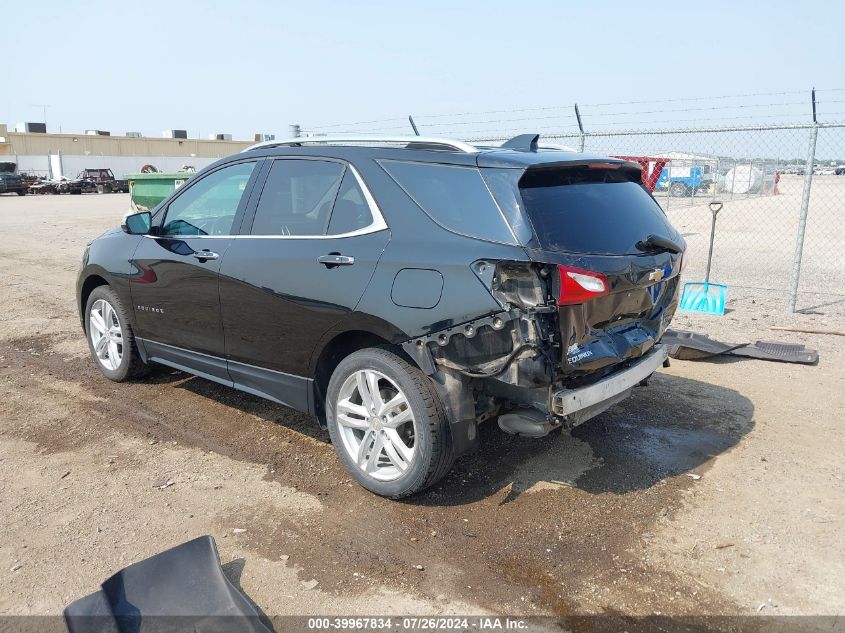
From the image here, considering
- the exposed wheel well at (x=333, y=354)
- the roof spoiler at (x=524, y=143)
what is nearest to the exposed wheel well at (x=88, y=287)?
the exposed wheel well at (x=333, y=354)

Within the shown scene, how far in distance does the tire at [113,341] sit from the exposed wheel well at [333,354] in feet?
6.90

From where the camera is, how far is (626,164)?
4047mm

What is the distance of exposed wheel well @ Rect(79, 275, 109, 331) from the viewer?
18.6 ft

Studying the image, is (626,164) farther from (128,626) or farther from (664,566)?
(128,626)

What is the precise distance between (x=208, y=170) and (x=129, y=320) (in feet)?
4.56

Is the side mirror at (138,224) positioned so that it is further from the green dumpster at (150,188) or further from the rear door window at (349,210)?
the green dumpster at (150,188)

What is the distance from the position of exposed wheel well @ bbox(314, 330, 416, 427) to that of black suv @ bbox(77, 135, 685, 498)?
13 mm

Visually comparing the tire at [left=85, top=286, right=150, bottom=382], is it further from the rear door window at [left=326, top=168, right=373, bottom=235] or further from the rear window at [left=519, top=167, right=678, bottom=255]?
the rear window at [left=519, top=167, right=678, bottom=255]

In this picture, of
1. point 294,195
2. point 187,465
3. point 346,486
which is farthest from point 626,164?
point 187,465

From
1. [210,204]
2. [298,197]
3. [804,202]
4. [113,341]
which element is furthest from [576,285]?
[804,202]

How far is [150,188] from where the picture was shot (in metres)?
14.6

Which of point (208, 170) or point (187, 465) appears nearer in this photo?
point (187, 465)

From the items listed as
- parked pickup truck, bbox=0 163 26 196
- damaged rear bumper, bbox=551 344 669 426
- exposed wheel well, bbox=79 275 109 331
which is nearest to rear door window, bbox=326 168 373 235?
damaged rear bumper, bbox=551 344 669 426

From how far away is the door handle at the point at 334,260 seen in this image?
147 inches
